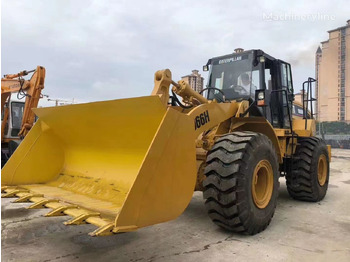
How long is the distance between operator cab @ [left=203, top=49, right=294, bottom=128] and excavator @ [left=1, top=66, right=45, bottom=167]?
493 centimetres

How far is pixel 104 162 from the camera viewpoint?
4254mm

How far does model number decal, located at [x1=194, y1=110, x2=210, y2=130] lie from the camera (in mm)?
3468

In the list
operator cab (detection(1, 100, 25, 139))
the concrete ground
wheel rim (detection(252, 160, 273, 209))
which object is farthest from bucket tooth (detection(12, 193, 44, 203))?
operator cab (detection(1, 100, 25, 139))

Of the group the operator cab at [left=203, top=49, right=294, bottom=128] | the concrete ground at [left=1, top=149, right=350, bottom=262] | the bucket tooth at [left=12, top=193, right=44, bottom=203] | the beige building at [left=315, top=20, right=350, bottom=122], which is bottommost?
the concrete ground at [left=1, top=149, right=350, bottom=262]

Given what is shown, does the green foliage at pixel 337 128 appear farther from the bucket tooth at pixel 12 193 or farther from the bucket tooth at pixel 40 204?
the bucket tooth at pixel 40 204

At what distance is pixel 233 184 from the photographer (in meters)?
3.54

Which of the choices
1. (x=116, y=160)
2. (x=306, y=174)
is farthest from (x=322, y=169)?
(x=116, y=160)

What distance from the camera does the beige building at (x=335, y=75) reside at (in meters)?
37.3

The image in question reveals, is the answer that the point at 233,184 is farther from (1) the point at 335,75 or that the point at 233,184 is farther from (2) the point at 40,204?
(1) the point at 335,75

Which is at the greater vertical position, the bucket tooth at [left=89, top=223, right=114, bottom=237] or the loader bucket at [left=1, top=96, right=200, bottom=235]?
the loader bucket at [left=1, top=96, right=200, bottom=235]

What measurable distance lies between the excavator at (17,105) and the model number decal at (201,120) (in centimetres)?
620

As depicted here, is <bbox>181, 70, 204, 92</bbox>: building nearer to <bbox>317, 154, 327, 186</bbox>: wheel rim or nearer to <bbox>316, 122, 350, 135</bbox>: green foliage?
<bbox>317, 154, 327, 186</bbox>: wheel rim

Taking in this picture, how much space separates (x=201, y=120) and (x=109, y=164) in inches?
56.8

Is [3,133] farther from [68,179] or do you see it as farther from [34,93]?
[68,179]
